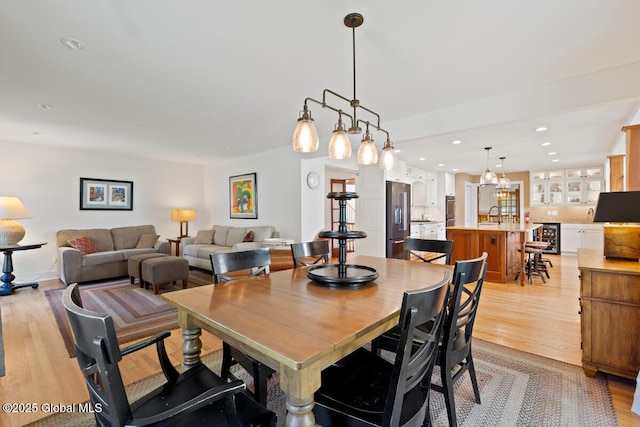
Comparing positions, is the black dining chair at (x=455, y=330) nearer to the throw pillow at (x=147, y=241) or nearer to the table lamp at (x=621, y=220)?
the table lamp at (x=621, y=220)

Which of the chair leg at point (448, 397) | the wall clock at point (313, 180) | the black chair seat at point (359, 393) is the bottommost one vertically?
the chair leg at point (448, 397)

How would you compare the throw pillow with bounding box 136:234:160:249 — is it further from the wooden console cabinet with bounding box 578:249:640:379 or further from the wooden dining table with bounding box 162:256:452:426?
the wooden console cabinet with bounding box 578:249:640:379

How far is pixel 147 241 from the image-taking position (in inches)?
223

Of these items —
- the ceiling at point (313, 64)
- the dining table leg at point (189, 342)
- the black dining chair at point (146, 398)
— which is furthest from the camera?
the ceiling at point (313, 64)

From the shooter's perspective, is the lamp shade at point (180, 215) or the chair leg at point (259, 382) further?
the lamp shade at point (180, 215)

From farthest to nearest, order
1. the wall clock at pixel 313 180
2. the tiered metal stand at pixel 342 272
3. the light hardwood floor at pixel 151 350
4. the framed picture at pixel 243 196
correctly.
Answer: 1. the framed picture at pixel 243 196
2. the wall clock at pixel 313 180
3. the light hardwood floor at pixel 151 350
4. the tiered metal stand at pixel 342 272

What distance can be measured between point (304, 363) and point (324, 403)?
450 mm

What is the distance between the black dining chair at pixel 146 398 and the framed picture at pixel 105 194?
578 centimetres

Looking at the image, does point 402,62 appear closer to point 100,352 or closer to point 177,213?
point 100,352

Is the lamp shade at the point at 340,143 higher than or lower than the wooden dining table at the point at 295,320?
higher

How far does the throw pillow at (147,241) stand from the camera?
5.63m

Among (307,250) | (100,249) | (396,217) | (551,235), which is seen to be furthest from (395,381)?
(551,235)

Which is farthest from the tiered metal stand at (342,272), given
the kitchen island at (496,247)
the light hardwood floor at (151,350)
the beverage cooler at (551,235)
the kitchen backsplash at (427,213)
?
the beverage cooler at (551,235)

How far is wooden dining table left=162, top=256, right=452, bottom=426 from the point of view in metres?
0.96
